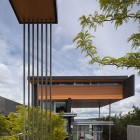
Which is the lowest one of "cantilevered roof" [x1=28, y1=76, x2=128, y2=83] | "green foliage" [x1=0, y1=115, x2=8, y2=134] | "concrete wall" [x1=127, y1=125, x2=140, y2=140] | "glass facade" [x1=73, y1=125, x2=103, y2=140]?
"glass facade" [x1=73, y1=125, x2=103, y2=140]

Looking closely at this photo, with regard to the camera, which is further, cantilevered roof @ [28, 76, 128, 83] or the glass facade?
cantilevered roof @ [28, 76, 128, 83]

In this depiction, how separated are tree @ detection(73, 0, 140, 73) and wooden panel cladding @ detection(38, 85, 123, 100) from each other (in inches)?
634

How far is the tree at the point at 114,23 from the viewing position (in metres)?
8.39

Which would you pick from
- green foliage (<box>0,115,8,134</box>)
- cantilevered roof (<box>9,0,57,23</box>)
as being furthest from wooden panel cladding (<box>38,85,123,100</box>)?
cantilevered roof (<box>9,0,57,23</box>)

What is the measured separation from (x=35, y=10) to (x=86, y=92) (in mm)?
19555

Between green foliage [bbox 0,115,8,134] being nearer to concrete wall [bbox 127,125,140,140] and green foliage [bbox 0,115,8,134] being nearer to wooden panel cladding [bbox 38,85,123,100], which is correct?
concrete wall [bbox 127,125,140,140]

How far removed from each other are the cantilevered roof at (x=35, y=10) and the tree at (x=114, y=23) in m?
1.64

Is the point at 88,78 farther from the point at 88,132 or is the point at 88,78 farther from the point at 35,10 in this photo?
the point at 35,10

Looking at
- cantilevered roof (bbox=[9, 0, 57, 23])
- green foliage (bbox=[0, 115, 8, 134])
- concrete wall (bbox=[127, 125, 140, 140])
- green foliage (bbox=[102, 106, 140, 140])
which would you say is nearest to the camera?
cantilevered roof (bbox=[9, 0, 57, 23])

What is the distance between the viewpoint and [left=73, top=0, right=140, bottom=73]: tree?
8391mm

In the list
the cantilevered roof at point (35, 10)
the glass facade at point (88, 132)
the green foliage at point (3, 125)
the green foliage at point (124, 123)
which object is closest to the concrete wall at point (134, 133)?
the glass facade at point (88, 132)

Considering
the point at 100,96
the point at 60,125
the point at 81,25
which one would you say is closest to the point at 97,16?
the point at 81,25

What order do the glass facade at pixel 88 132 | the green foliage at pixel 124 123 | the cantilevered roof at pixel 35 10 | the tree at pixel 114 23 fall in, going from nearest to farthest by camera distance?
the cantilevered roof at pixel 35 10, the tree at pixel 114 23, the glass facade at pixel 88 132, the green foliage at pixel 124 123

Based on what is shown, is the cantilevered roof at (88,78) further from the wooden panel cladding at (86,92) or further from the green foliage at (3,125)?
the green foliage at (3,125)
